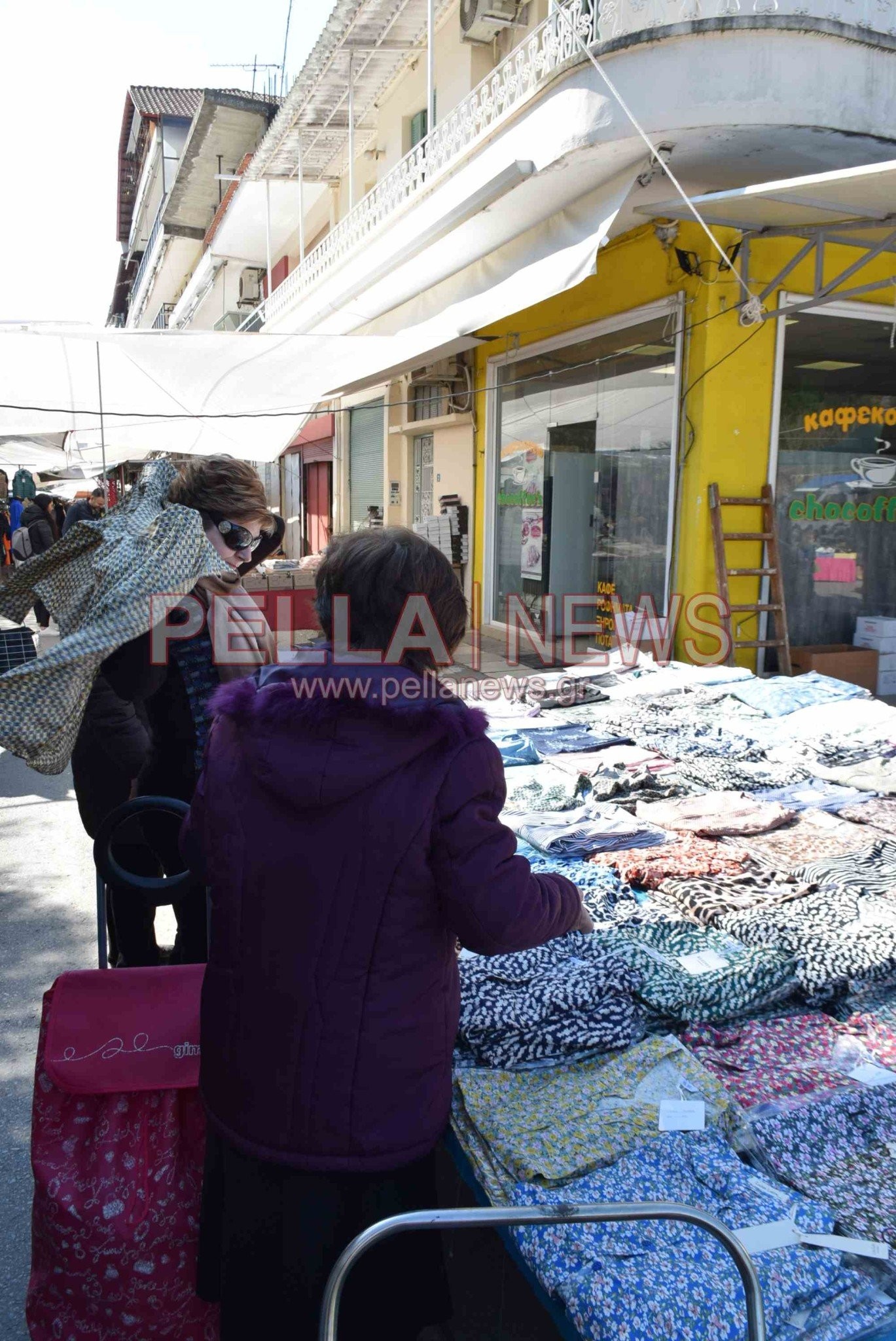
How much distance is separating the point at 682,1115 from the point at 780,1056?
0.44 m

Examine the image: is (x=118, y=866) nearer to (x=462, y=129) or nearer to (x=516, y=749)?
(x=516, y=749)

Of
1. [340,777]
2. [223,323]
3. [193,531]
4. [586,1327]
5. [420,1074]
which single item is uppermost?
[223,323]

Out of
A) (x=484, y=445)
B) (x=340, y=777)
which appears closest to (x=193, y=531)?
(x=340, y=777)

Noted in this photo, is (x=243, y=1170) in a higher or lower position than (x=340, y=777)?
lower

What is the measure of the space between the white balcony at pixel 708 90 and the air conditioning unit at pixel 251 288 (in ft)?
45.6

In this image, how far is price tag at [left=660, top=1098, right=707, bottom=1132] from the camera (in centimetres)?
200

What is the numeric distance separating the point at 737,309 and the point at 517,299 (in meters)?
2.50

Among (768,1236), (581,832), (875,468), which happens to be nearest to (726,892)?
(581,832)

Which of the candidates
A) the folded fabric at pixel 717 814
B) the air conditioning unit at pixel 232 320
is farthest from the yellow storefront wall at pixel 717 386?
the air conditioning unit at pixel 232 320

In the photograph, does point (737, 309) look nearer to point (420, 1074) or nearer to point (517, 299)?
point (517, 299)

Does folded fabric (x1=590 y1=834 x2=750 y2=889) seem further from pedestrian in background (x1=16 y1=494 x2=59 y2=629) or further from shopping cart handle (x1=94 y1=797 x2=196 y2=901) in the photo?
pedestrian in background (x1=16 y1=494 x2=59 y2=629)

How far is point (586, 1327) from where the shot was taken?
60.5 inches

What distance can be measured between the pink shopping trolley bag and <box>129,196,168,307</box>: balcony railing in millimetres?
24006

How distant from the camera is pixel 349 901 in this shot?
1398 millimetres
